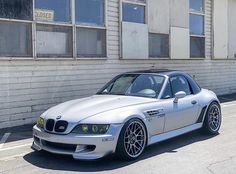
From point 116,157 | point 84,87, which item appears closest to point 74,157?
point 116,157

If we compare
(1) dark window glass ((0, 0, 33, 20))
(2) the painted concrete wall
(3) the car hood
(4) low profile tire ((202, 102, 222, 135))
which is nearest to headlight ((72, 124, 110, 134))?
(3) the car hood

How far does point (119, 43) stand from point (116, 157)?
21.1ft

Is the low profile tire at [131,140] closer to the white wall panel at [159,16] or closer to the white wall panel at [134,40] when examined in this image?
the white wall panel at [134,40]

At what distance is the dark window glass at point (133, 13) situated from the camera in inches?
495

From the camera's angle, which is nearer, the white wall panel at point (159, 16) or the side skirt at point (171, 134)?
the side skirt at point (171, 134)

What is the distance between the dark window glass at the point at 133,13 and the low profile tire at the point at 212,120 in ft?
16.4

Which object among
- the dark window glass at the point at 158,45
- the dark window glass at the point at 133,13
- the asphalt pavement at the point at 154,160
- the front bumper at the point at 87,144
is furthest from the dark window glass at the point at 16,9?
the dark window glass at the point at 158,45

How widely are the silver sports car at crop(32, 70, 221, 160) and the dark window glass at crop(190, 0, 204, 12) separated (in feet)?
26.0

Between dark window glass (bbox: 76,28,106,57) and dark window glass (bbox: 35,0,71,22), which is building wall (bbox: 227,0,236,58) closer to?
dark window glass (bbox: 76,28,106,57)

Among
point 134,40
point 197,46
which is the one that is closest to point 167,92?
point 134,40

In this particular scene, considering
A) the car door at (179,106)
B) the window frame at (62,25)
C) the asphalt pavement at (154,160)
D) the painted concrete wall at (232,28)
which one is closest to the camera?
the asphalt pavement at (154,160)

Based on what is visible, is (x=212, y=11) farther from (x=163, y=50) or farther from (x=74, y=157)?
(x=74, y=157)

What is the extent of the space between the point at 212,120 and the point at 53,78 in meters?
4.14

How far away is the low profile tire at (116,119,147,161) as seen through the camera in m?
6.18
